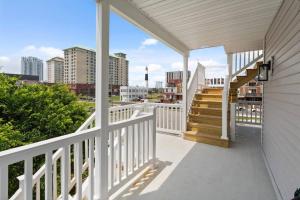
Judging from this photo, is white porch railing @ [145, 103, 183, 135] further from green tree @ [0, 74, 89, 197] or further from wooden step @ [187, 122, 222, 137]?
green tree @ [0, 74, 89, 197]

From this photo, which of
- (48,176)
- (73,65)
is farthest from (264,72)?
(73,65)

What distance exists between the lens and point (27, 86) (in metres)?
5.64

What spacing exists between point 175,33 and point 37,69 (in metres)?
7.80

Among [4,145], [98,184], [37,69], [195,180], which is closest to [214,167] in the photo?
[195,180]

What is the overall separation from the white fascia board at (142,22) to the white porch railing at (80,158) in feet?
4.71

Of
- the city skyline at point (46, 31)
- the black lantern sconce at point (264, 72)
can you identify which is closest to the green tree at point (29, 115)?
the city skyline at point (46, 31)

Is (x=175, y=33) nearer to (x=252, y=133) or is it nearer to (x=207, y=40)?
(x=207, y=40)

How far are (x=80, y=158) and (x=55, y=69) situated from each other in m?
7.37

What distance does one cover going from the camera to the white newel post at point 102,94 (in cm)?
203

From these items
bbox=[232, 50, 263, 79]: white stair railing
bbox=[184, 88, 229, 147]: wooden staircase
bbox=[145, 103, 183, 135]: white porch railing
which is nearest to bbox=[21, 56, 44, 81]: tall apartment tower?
bbox=[145, 103, 183, 135]: white porch railing

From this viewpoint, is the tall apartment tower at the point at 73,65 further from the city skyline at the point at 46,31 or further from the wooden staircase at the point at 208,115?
the wooden staircase at the point at 208,115

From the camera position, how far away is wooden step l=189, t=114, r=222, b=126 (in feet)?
16.6

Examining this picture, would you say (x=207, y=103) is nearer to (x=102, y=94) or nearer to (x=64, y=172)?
A: (x=102, y=94)

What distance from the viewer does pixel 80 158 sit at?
6.31 ft
